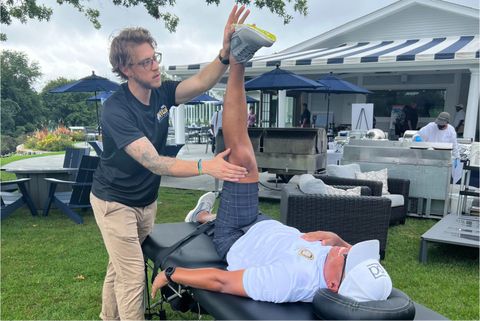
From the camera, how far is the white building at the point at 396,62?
9.12 m

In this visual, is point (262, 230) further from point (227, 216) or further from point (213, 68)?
point (213, 68)

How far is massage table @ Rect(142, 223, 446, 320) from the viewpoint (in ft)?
4.64

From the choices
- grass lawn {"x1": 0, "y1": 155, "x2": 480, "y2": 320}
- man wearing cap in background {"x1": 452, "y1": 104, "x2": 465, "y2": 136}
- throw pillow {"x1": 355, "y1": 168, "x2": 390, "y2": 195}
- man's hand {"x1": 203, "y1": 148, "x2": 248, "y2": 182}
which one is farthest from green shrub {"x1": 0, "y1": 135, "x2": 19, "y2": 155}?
man wearing cap in background {"x1": 452, "y1": 104, "x2": 465, "y2": 136}

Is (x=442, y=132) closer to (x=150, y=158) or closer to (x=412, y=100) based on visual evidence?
(x=150, y=158)

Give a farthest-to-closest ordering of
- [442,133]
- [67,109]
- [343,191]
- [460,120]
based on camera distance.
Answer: [67,109]
[460,120]
[442,133]
[343,191]

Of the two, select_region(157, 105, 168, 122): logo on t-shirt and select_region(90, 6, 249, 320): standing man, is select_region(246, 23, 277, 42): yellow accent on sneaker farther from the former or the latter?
select_region(157, 105, 168, 122): logo on t-shirt

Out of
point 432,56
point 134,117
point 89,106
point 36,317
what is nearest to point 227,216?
point 134,117

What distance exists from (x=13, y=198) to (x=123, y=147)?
4.33 metres

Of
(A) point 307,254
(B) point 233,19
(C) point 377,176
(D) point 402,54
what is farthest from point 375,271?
(D) point 402,54

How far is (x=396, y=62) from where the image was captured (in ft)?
30.2

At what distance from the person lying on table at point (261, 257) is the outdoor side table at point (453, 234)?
197 centimetres

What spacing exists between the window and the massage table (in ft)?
43.0

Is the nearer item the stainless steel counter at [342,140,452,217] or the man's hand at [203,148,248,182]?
the man's hand at [203,148,248,182]

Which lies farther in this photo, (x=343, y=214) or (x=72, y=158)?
(x=72, y=158)
